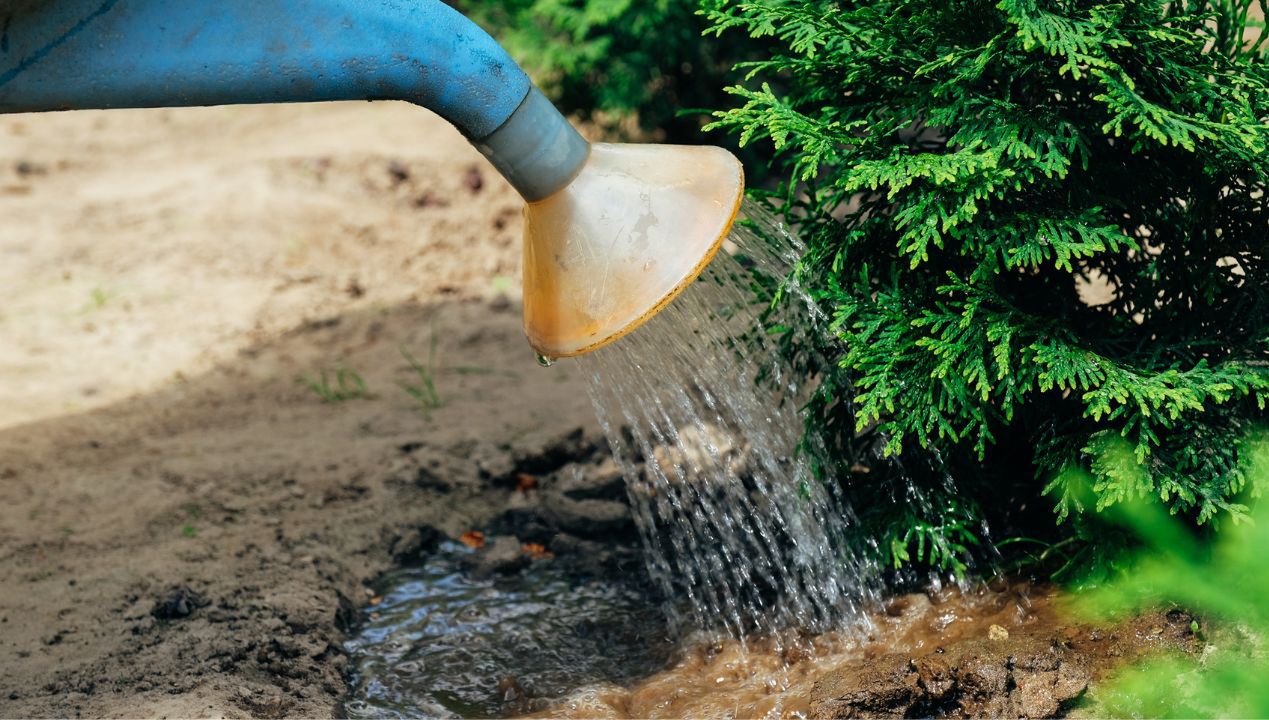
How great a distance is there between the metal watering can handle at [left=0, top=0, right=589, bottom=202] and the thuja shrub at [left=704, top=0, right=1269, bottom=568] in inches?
33.9

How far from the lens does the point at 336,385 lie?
18.2 feet

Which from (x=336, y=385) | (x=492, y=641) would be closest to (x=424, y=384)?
(x=336, y=385)

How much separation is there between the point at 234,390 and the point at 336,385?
1.62 feet

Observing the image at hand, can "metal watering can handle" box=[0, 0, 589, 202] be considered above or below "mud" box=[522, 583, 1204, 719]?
above

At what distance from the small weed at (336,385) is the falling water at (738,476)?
195 cm

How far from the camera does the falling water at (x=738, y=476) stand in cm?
336

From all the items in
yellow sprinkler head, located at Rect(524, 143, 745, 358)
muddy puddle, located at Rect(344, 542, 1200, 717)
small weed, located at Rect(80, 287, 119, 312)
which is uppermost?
yellow sprinkler head, located at Rect(524, 143, 745, 358)

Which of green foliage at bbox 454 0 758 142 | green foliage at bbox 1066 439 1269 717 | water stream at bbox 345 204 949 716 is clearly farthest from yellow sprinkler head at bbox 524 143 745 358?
green foliage at bbox 454 0 758 142

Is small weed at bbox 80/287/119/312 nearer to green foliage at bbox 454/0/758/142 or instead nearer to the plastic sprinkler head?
green foliage at bbox 454/0/758/142

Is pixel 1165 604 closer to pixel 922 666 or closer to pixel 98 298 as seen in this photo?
pixel 922 666

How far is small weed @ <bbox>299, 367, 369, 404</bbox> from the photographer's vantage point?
5387 millimetres

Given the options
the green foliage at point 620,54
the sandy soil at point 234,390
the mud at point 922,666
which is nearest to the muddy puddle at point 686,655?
the mud at point 922,666

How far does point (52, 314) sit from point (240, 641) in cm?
349

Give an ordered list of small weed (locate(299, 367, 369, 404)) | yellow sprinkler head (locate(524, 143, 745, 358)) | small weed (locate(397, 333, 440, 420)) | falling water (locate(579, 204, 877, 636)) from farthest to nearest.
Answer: small weed (locate(299, 367, 369, 404)) < small weed (locate(397, 333, 440, 420)) < falling water (locate(579, 204, 877, 636)) < yellow sprinkler head (locate(524, 143, 745, 358))
